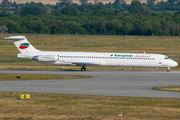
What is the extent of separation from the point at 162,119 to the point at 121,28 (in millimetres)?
131816

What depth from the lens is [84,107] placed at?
24078mm

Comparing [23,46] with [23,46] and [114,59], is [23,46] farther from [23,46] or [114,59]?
[114,59]

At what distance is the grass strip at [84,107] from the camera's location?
840 inches

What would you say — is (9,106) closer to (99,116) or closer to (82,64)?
(99,116)

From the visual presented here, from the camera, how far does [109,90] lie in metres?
32.5

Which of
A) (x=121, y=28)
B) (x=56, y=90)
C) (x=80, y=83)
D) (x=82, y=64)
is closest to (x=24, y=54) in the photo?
(x=82, y=64)

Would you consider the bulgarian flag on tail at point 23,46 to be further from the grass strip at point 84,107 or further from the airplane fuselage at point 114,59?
the grass strip at point 84,107

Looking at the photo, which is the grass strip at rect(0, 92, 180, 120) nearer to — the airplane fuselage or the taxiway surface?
the taxiway surface

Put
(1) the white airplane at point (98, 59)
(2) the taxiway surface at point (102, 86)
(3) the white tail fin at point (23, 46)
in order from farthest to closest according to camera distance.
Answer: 1. (3) the white tail fin at point (23, 46)
2. (1) the white airplane at point (98, 59)
3. (2) the taxiway surface at point (102, 86)

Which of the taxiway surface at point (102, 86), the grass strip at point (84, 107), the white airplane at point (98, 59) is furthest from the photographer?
the white airplane at point (98, 59)

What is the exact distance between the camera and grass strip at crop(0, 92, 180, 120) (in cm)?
2133

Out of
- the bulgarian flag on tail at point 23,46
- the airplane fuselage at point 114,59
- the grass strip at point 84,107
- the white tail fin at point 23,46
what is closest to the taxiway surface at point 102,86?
the grass strip at point 84,107

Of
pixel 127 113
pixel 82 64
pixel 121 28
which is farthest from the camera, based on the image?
pixel 121 28

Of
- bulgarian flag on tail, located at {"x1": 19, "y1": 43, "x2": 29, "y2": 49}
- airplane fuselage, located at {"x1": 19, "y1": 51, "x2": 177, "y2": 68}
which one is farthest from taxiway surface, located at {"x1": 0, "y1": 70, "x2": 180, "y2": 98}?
bulgarian flag on tail, located at {"x1": 19, "y1": 43, "x2": 29, "y2": 49}
